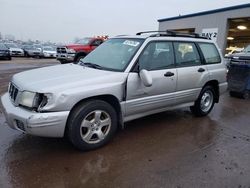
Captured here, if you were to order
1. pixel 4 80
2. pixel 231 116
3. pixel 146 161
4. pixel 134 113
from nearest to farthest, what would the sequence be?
pixel 146 161
pixel 134 113
pixel 231 116
pixel 4 80

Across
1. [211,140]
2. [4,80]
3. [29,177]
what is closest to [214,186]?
[211,140]

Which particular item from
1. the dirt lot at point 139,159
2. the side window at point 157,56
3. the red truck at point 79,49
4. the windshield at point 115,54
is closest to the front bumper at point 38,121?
the dirt lot at point 139,159

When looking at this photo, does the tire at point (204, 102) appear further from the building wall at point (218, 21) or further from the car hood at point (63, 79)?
the building wall at point (218, 21)

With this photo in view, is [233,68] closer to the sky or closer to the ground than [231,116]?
closer to the sky

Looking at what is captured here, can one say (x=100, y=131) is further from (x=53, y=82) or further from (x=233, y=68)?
(x=233, y=68)

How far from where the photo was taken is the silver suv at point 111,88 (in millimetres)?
3324

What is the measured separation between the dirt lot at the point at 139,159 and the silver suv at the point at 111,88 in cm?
38

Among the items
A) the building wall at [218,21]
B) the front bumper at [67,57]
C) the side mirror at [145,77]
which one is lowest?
the front bumper at [67,57]

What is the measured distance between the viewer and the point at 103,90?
12.1 ft

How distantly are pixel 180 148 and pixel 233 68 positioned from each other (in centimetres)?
561

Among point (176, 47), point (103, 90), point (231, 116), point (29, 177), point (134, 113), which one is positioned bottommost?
point (231, 116)

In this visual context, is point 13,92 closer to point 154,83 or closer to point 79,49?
point 154,83

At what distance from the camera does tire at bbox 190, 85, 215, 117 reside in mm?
5605

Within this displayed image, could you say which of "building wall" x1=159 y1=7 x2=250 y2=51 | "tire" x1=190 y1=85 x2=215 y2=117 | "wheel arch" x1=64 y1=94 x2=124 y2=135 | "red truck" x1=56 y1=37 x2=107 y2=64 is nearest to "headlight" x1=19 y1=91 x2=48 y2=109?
"wheel arch" x1=64 y1=94 x2=124 y2=135
